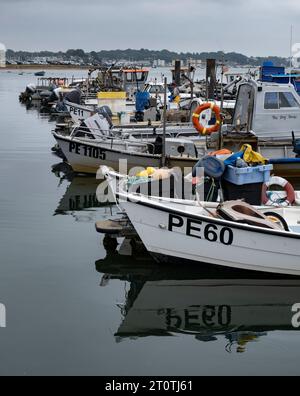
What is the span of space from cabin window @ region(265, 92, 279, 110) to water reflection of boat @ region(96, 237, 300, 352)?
838 centimetres

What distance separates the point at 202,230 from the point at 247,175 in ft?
7.07

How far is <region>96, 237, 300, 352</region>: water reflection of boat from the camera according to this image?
8797 millimetres

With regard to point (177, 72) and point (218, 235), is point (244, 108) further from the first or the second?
point (177, 72)

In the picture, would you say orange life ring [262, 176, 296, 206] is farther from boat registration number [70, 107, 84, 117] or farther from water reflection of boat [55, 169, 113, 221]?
boat registration number [70, 107, 84, 117]

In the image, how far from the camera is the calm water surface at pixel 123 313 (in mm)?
7750

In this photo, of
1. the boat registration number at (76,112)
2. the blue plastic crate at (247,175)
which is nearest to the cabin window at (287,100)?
the blue plastic crate at (247,175)

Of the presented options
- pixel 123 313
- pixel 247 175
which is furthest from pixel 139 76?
pixel 123 313

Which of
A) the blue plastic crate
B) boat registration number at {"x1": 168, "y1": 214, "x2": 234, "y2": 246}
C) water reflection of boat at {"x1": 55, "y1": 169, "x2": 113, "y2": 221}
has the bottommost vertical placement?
water reflection of boat at {"x1": 55, "y1": 169, "x2": 113, "y2": 221}

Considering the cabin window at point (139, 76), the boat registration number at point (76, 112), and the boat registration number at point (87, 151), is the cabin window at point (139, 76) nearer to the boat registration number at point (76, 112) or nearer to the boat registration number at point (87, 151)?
the boat registration number at point (76, 112)

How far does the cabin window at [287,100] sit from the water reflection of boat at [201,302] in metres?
8.64

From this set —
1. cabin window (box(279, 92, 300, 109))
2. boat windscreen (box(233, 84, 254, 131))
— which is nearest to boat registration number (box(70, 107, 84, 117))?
boat windscreen (box(233, 84, 254, 131))
